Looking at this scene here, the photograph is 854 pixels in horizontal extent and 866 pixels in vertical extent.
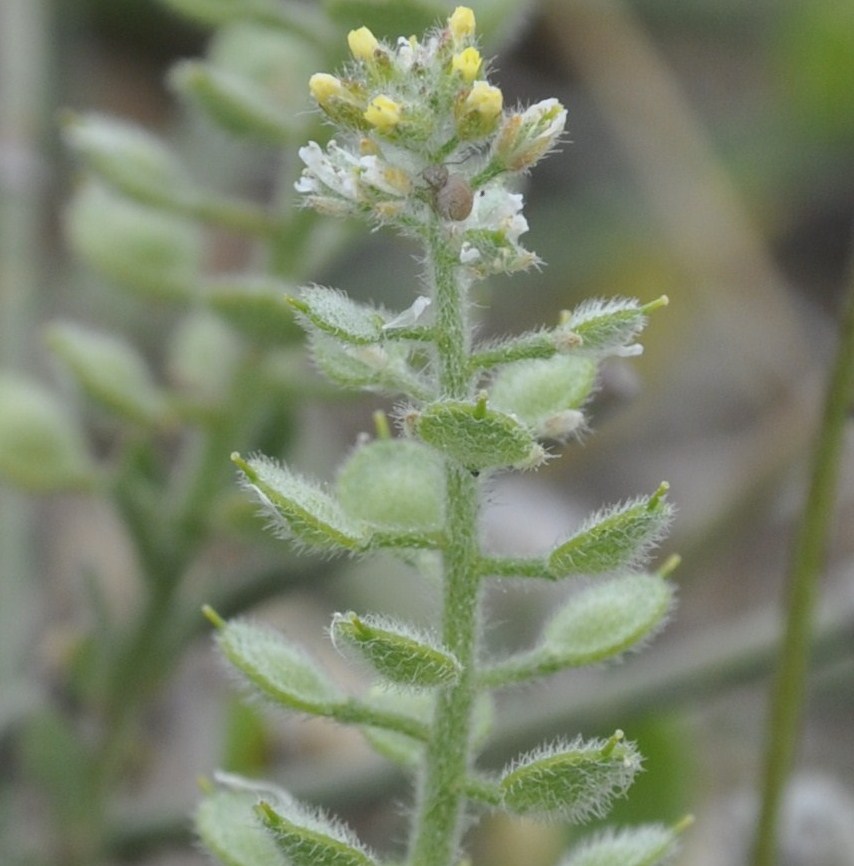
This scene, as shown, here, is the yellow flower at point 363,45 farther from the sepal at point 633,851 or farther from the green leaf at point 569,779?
the sepal at point 633,851

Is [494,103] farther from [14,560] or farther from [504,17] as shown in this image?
[14,560]

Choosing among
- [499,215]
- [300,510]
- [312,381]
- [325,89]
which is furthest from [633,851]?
[312,381]

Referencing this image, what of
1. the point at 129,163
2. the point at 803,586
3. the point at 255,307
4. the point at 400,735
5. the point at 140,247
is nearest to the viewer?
the point at 400,735

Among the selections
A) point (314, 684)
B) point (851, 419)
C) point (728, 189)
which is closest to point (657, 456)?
point (728, 189)

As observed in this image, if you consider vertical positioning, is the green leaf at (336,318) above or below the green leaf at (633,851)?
above

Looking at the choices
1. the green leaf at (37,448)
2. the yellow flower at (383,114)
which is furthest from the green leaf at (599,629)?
the green leaf at (37,448)

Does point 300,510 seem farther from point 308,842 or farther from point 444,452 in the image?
point 308,842
